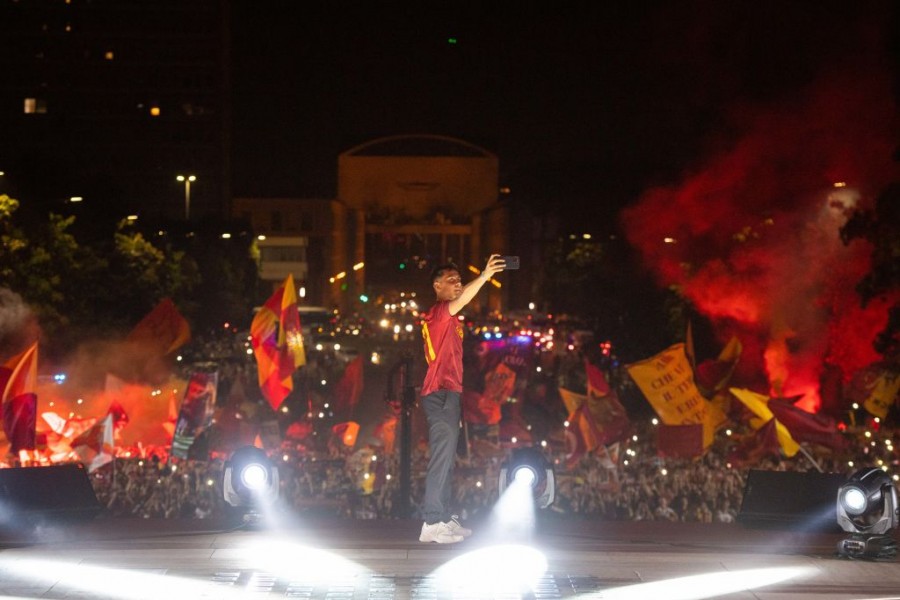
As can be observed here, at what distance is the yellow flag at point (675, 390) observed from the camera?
63.2 feet

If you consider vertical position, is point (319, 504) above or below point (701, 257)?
below

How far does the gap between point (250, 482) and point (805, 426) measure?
35.5ft

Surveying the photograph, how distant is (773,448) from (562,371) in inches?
748

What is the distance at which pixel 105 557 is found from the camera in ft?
26.2

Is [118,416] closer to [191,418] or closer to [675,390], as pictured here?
[191,418]

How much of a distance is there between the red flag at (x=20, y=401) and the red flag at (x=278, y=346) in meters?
7.61

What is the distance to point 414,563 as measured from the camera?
7938mm

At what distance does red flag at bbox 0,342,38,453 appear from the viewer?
1478 cm

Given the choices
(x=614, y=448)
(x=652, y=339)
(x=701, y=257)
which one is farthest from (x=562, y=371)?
(x=614, y=448)

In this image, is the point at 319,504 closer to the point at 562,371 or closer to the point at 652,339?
the point at 562,371

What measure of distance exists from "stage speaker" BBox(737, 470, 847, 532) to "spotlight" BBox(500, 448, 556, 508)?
4.50ft

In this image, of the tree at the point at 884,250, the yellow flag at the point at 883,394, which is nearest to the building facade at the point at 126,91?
the tree at the point at 884,250

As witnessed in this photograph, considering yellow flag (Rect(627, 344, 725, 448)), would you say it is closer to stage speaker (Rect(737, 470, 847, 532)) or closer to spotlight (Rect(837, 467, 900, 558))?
stage speaker (Rect(737, 470, 847, 532))

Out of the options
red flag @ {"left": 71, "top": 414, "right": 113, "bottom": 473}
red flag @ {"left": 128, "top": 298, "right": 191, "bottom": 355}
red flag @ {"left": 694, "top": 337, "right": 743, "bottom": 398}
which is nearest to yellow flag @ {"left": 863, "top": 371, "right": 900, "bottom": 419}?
red flag @ {"left": 694, "top": 337, "right": 743, "bottom": 398}
